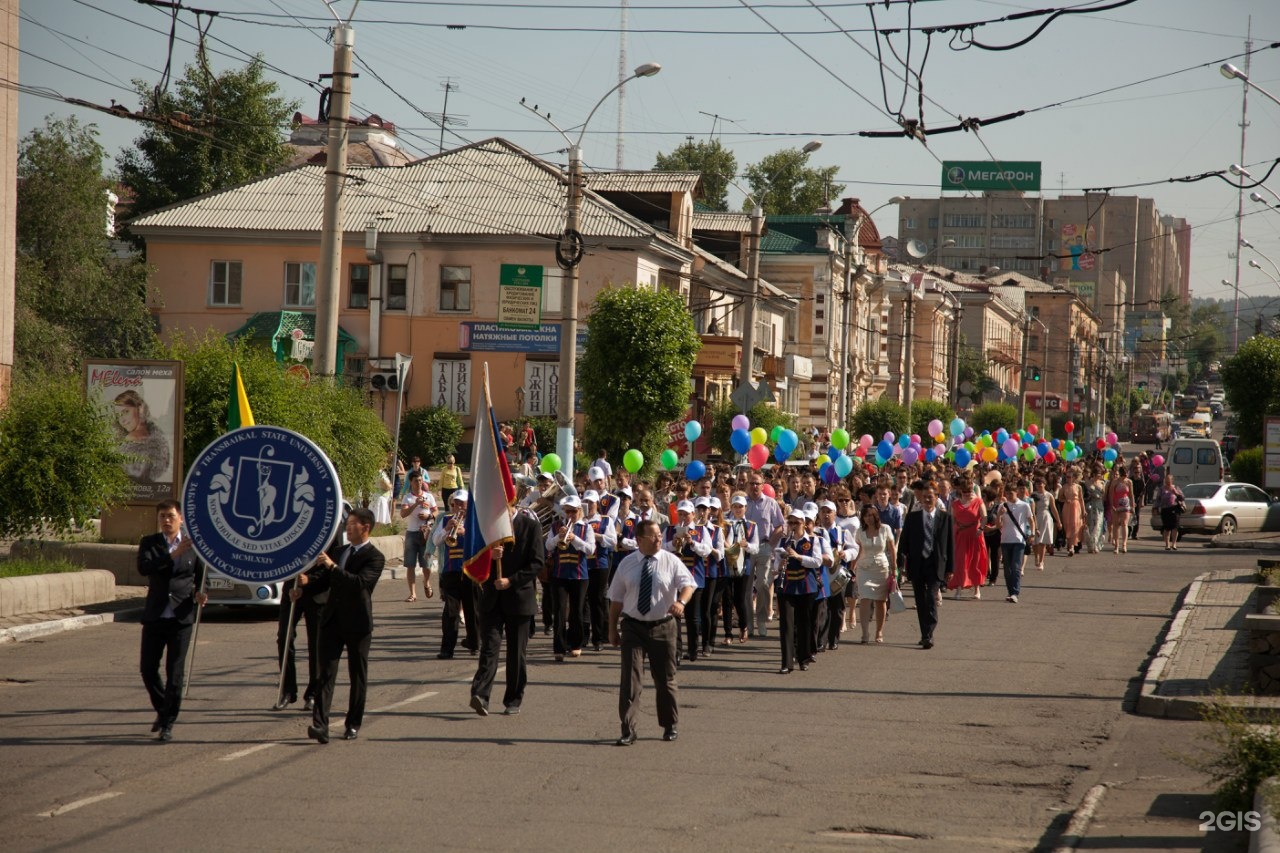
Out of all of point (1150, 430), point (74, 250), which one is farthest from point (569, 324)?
point (1150, 430)

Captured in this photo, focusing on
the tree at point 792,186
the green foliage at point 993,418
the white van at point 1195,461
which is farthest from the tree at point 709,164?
the white van at point 1195,461

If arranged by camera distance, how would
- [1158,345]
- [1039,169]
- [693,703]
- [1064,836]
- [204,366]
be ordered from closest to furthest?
[1064,836]
[693,703]
[204,366]
[1039,169]
[1158,345]

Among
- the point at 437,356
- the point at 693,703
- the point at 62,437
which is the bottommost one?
the point at 693,703

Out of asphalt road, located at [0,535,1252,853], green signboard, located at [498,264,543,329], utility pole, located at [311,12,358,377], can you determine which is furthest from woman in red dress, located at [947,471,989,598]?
green signboard, located at [498,264,543,329]

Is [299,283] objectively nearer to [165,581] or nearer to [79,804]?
[165,581]

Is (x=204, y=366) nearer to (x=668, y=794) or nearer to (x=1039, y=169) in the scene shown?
(x=668, y=794)

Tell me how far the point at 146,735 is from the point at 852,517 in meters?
8.89

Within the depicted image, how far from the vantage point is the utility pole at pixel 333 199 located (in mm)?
20094

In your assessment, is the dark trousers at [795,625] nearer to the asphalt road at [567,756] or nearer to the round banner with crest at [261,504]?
the asphalt road at [567,756]

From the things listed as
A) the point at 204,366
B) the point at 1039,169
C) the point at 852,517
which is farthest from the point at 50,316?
the point at 1039,169

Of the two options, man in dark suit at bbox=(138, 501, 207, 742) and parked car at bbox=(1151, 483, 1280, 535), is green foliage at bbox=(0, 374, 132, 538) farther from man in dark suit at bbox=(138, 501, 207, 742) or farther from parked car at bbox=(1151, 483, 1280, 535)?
parked car at bbox=(1151, 483, 1280, 535)

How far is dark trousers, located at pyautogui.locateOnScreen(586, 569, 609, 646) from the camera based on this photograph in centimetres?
1575

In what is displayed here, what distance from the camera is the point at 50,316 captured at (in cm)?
4809

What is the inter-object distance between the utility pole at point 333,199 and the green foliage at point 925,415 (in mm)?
48781
